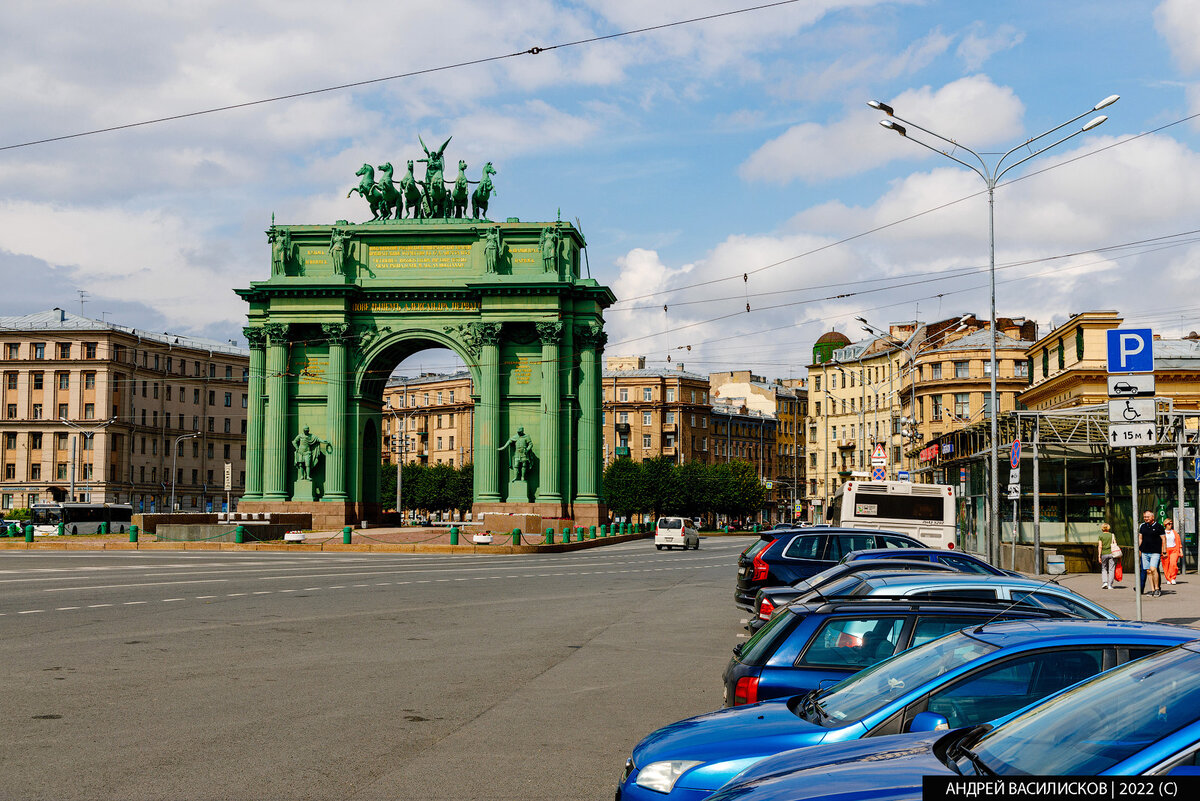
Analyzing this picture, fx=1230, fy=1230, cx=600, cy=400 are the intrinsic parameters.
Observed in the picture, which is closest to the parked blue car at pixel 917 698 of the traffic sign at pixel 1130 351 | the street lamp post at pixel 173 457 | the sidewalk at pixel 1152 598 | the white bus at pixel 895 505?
the traffic sign at pixel 1130 351

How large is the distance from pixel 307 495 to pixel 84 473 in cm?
5851

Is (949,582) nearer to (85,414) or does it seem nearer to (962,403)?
(962,403)

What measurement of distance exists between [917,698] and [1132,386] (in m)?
9.30

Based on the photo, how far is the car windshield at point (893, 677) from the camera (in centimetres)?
592

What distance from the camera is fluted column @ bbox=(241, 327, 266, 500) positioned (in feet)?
208

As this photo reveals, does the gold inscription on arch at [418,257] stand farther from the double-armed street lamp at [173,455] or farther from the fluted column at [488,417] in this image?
the double-armed street lamp at [173,455]

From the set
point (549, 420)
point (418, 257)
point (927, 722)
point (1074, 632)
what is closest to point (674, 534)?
point (549, 420)

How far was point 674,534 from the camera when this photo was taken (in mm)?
56469

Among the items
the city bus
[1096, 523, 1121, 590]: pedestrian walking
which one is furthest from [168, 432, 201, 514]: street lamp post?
[1096, 523, 1121, 590]: pedestrian walking

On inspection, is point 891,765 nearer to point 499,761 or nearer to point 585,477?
point 499,761

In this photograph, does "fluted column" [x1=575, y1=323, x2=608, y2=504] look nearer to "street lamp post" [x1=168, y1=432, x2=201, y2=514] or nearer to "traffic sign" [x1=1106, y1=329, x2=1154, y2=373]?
"traffic sign" [x1=1106, y1=329, x2=1154, y2=373]

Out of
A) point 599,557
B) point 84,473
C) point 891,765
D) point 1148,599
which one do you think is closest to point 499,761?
point 891,765

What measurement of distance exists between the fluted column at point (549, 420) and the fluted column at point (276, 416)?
42.3ft

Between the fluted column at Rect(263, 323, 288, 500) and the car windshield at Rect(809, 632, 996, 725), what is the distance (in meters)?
58.0
